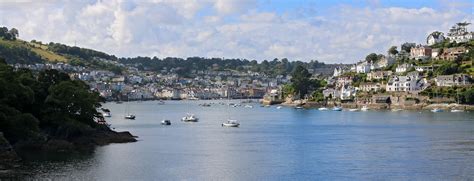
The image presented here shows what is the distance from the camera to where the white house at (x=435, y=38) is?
16651cm

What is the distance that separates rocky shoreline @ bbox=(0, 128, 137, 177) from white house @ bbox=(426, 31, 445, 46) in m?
119

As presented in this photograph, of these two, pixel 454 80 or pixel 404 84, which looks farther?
pixel 404 84

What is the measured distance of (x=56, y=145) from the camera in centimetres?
4928

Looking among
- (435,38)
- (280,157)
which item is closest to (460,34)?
(435,38)

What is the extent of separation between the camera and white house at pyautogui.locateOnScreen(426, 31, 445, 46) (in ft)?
546

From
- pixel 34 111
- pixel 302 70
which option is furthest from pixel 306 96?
pixel 34 111

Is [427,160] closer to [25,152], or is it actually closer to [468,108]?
[25,152]

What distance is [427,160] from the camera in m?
44.7

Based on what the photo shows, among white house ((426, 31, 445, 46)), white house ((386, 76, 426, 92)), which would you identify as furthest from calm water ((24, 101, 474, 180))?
white house ((426, 31, 445, 46))

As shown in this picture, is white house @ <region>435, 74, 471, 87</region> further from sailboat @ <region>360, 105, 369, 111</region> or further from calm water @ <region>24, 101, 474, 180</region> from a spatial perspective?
calm water @ <region>24, 101, 474, 180</region>

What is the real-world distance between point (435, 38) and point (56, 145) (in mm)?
131228

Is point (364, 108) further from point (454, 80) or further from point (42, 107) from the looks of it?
point (42, 107)

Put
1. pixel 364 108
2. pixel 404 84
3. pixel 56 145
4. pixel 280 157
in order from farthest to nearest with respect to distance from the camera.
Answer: pixel 404 84 → pixel 364 108 → pixel 56 145 → pixel 280 157

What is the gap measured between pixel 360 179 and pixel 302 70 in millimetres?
129699
